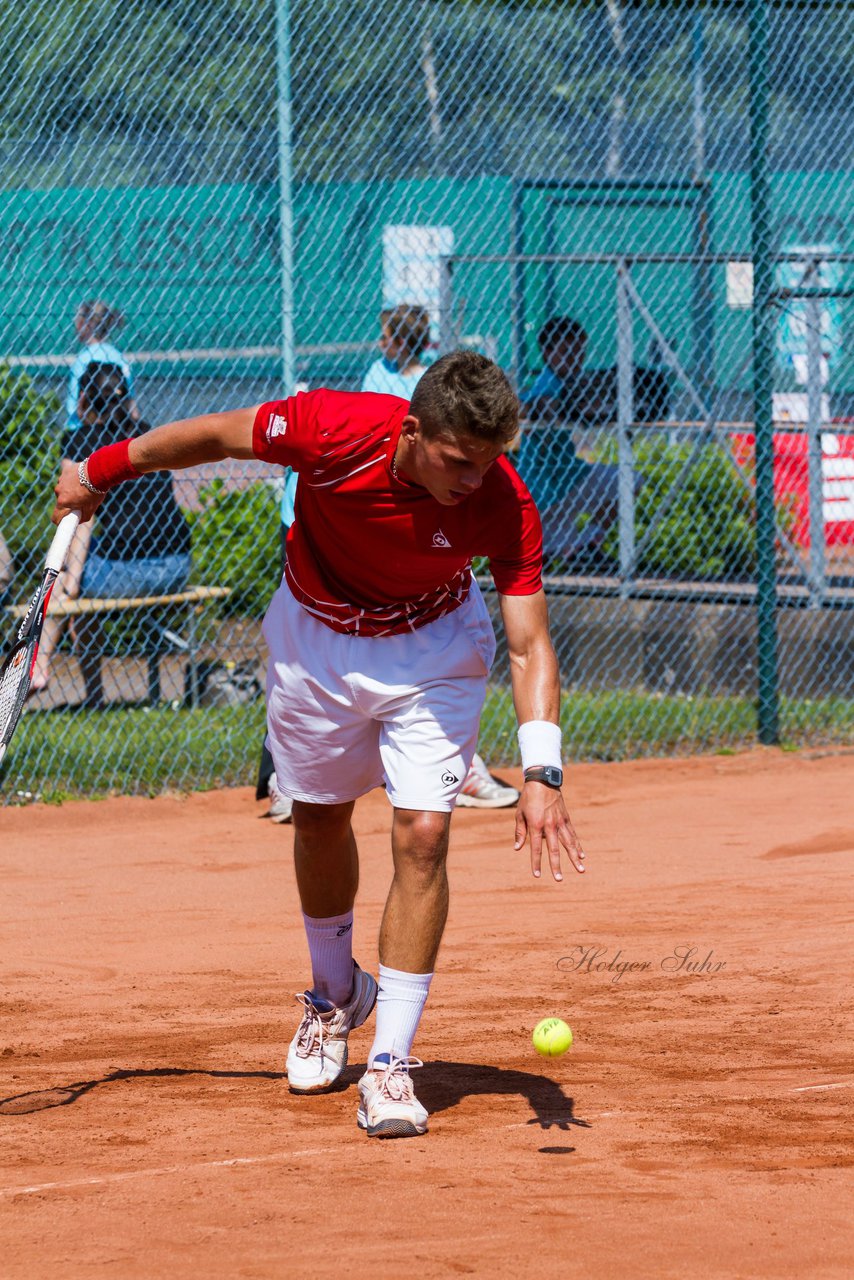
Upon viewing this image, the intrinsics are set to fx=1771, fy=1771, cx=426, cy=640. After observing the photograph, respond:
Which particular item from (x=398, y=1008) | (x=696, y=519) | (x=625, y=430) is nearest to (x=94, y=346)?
(x=625, y=430)

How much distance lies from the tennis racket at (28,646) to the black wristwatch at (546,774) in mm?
1157

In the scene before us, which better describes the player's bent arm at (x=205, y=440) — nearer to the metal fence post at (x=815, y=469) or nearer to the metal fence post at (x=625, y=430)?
the metal fence post at (x=625, y=430)

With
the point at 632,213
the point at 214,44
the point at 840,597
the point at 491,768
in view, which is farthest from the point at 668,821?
the point at 632,213

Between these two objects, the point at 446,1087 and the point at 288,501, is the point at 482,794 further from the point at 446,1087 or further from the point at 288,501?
the point at 446,1087

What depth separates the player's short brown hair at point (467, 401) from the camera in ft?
11.6

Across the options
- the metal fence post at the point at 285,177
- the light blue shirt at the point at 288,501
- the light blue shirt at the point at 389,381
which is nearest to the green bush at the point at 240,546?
the metal fence post at the point at 285,177

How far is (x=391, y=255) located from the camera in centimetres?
934

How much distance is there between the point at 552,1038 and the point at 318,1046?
0.56 meters

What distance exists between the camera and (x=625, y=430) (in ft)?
33.1

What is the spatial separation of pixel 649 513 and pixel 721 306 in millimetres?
1428

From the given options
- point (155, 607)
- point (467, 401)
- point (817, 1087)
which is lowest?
point (817, 1087)

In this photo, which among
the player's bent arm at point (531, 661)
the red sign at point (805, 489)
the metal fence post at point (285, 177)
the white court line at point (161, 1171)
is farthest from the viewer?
the red sign at point (805, 489)

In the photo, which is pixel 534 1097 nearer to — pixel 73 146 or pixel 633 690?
pixel 73 146

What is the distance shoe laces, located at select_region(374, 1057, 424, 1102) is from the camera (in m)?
3.77
